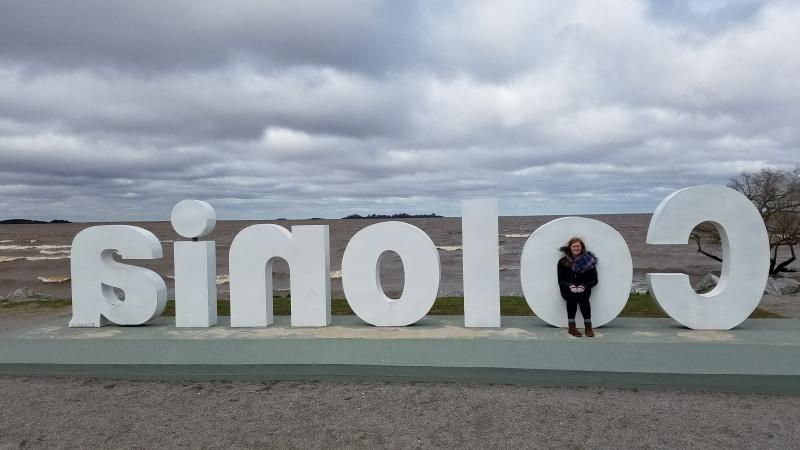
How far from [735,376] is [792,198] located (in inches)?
585

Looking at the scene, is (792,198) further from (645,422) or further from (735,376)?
(645,422)

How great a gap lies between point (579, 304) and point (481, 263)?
1527 millimetres

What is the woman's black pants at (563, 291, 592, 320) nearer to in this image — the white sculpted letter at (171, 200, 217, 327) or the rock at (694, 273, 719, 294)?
the white sculpted letter at (171, 200, 217, 327)

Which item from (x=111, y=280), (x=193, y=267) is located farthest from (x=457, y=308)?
(x=111, y=280)

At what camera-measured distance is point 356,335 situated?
775 centimetres

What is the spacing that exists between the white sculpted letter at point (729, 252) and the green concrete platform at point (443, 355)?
28 centimetres

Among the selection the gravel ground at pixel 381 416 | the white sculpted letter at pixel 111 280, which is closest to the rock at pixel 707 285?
the gravel ground at pixel 381 416

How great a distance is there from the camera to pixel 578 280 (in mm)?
7770

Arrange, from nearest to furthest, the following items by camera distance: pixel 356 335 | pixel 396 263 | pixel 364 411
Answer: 1. pixel 364 411
2. pixel 356 335
3. pixel 396 263

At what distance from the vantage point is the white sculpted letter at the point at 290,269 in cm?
843

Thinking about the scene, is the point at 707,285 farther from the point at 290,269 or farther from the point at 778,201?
the point at 290,269

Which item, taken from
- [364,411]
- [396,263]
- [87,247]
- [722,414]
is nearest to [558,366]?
[722,414]

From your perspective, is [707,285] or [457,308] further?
[707,285]

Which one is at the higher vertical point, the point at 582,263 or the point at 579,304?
the point at 582,263
